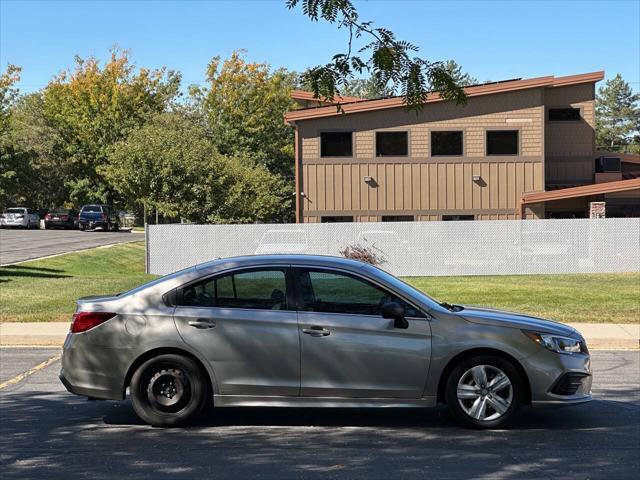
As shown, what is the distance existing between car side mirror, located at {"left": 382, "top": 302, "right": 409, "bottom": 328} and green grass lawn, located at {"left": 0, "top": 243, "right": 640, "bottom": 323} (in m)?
7.98

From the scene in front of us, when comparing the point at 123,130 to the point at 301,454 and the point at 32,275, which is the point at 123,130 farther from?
the point at 301,454

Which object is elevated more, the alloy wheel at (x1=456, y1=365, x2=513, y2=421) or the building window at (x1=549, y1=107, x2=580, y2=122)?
the building window at (x1=549, y1=107, x2=580, y2=122)

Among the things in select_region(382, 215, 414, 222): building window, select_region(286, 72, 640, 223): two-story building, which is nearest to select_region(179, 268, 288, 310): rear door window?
select_region(286, 72, 640, 223): two-story building

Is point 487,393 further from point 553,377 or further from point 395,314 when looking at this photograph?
point 395,314

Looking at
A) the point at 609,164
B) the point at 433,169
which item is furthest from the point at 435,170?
the point at 609,164

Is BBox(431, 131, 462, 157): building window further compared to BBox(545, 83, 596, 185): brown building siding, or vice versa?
BBox(545, 83, 596, 185): brown building siding

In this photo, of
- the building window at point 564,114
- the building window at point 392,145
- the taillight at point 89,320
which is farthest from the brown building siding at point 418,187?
the taillight at point 89,320

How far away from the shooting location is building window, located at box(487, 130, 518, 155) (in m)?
28.5

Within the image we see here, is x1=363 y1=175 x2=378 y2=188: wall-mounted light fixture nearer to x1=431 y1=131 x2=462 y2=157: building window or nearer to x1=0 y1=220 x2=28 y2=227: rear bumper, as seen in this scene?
→ x1=431 y1=131 x2=462 y2=157: building window

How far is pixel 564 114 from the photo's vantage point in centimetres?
2978

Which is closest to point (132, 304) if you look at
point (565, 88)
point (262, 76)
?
point (565, 88)

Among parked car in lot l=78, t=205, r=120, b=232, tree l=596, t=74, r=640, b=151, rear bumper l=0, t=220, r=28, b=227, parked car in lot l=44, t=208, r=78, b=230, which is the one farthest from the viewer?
tree l=596, t=74, r=640, b=151

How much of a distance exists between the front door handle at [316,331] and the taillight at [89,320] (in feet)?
5.64

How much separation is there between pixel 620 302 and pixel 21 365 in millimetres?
11520
